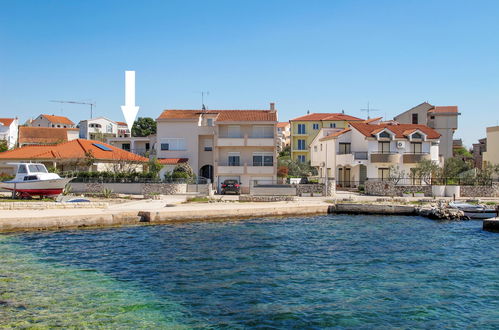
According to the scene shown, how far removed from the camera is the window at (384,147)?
177 feet

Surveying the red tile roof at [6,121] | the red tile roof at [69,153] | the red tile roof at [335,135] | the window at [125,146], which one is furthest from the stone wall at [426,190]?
the red tile roof at [6,121]

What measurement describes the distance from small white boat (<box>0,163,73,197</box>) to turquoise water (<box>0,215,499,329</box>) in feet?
41.9

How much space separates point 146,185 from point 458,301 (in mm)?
36172

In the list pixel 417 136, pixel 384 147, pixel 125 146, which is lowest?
pixel 384 147

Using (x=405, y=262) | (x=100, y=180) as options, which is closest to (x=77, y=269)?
(x=405, y=262)

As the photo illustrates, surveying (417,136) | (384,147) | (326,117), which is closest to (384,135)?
(384,147)

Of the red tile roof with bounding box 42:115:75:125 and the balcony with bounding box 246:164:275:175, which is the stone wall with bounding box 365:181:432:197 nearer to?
the balcony with bounding box 246:164:275:175

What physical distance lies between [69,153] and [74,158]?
2.09 metres

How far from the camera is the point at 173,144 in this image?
185 ft

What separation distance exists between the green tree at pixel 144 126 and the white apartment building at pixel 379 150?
58.5 m

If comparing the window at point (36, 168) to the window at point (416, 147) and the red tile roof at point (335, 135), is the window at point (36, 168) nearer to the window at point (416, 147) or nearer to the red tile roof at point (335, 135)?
the red tile roof at point (335, 135)

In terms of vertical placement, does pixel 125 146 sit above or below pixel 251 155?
above

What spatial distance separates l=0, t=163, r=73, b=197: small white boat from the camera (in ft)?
122

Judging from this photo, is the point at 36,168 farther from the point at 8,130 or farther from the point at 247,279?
the point at 8,130
